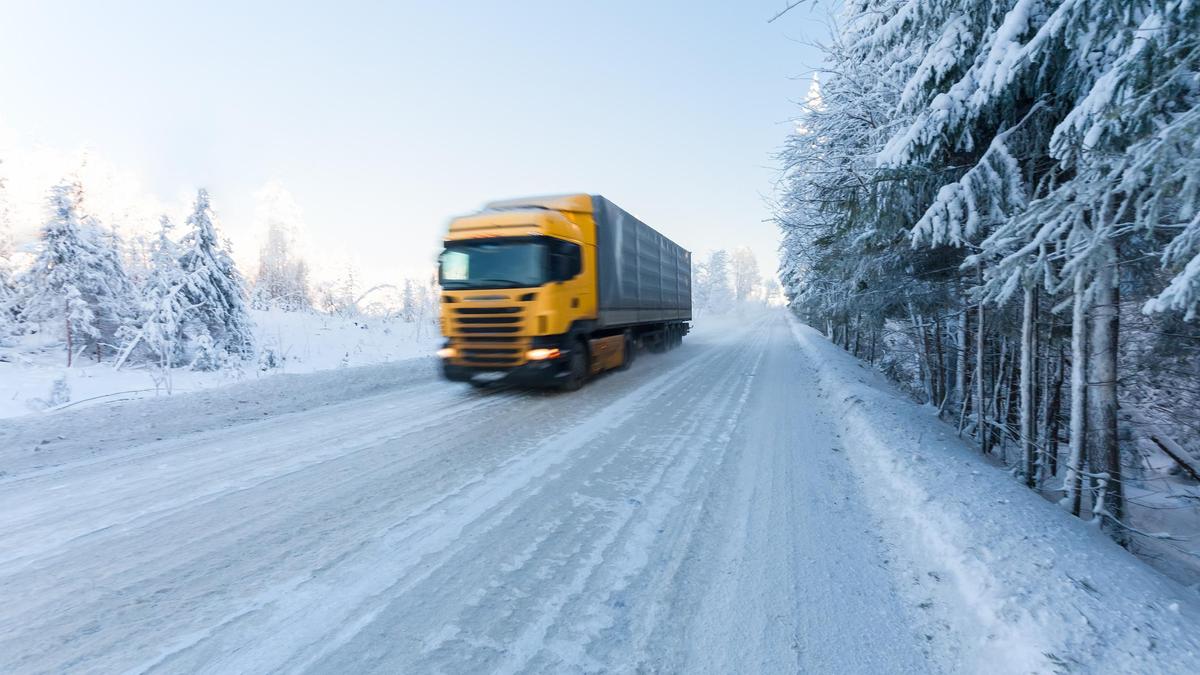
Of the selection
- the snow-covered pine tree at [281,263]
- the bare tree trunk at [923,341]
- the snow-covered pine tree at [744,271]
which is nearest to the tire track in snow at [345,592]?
the bare tree trunk at [923,341]

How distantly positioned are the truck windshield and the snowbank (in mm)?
6190

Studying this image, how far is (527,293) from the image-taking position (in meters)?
8.55

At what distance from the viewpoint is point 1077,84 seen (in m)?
4.46

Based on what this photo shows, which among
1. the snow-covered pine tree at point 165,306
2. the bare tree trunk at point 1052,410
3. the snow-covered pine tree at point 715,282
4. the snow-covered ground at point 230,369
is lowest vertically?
the bare tree trunk at point 1052,410

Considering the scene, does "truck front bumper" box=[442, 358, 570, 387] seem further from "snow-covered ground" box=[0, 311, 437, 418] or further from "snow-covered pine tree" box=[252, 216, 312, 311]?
"snow-covered pine tree" box=[252, 216, 312, 311]

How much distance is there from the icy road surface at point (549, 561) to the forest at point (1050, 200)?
1.88 m

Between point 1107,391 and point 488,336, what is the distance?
795 cm

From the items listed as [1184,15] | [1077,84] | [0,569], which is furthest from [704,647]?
[1077,84]

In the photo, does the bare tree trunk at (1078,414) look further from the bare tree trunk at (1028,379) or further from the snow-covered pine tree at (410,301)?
the snow-covered pine tree at (410,301)

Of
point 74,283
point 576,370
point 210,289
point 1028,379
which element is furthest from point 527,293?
point 74,283

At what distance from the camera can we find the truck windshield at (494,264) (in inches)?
343

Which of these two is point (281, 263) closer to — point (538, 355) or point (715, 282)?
point (538, 355)

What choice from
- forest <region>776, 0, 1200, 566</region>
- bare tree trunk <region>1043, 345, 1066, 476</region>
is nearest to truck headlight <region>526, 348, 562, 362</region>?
forest <region>776, 0, 1200, 566</region>

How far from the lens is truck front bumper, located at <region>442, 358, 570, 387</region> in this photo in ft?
27.7
